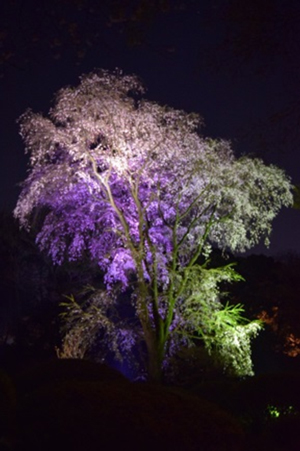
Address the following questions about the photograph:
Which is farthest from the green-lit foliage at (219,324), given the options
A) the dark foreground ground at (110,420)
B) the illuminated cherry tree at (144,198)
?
the dark foreground ground at (110,420)

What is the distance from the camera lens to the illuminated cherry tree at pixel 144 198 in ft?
38.0

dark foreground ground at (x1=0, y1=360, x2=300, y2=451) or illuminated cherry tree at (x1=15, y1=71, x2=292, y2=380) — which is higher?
A: illuminated cherry tree at (x1=15, y1=71, x2=292, y2=380)

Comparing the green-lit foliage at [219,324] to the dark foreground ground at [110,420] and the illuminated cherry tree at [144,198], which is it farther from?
the dark foreground ground at [110,420]

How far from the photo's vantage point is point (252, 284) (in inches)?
786

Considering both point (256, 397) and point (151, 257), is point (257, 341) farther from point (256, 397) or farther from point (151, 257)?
point (256, 397)

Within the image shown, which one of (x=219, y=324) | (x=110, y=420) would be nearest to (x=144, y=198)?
(x=219, y=324)

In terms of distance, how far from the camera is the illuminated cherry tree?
11586mm

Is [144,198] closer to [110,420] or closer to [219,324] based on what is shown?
[219,324]

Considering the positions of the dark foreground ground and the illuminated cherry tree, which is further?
the illuminated cherry tree

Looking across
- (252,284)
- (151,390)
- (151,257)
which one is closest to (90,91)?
(151,257)

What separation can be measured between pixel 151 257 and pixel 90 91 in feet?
11.8

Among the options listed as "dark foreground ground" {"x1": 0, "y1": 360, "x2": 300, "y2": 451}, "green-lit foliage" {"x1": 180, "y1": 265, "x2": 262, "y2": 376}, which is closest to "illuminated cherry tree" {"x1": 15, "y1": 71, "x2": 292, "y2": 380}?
"green-lit foliage" {"x1": 180, "y1": 265, "x2": 262, "y2": 376}

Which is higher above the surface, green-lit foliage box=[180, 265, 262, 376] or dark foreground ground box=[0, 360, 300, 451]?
green-lit foliage box=[180, 265, 262, 376]

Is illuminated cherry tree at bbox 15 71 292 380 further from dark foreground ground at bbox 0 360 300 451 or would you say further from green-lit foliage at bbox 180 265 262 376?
dark foreground ground at bbox 0 360 300 451
